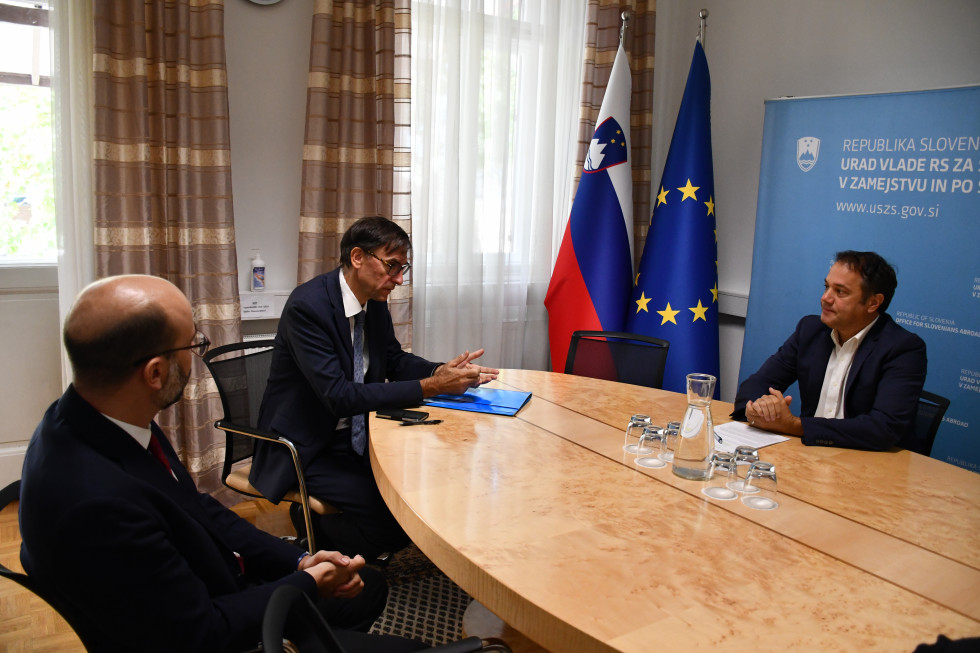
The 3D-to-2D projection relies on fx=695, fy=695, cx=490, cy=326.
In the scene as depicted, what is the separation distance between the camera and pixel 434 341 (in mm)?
4008

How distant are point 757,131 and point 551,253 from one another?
4.64 feet

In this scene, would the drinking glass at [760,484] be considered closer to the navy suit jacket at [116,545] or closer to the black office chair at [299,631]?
the black office chair at [299,631]

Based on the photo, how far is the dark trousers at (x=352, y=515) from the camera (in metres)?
2.31

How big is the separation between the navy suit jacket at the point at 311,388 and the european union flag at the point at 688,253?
2015 mm

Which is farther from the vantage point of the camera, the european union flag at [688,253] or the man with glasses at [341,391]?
the european union flag at [688,253]

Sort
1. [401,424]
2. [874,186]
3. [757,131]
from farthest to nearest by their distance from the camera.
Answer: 1. [757,131]
2. [874,186]
3. [401,424]

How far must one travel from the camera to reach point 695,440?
1.75 m

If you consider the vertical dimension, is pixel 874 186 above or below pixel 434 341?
above

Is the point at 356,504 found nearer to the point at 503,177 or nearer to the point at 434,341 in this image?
the point at 434,341

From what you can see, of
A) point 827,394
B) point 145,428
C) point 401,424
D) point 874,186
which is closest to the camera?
point 145,428

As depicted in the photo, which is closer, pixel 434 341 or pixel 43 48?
pixel 43 48

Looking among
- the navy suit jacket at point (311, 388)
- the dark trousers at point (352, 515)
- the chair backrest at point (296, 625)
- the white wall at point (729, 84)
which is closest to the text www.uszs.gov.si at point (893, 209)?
the white wall at point (729, 84)

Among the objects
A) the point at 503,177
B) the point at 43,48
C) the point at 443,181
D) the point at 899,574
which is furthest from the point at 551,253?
the point at 899,574

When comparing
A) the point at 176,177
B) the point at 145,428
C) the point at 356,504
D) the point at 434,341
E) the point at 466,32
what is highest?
the point at 466,32
